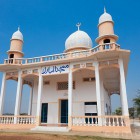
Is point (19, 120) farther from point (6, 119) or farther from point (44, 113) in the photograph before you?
point (44, 113)

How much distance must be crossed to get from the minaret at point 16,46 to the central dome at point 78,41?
5158 mm

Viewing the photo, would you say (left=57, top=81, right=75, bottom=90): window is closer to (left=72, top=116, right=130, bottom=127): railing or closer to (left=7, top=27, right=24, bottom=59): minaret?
(left=72, top=116, right=130, bottom=127): railing

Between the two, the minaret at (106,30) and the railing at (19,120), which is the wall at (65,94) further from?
the minaret at (106,30)

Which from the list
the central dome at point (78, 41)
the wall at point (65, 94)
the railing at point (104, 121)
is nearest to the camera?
the railing at point (104, 121)

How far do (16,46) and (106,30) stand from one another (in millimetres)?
9635

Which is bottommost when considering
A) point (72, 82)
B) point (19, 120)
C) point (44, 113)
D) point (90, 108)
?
point (19, 120)

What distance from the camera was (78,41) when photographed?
57.9 feet

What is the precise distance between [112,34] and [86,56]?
305 cm

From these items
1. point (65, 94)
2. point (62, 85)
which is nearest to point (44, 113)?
point (65, 94)

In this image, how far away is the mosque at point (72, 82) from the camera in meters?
11.8

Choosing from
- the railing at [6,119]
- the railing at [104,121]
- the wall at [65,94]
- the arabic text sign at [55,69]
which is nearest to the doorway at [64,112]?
the wall at [65,94]

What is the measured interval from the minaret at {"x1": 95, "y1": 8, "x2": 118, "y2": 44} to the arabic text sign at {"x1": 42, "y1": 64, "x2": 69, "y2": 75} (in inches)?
148

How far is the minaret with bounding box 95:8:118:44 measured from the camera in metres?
13.6

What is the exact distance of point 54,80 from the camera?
648 inches
